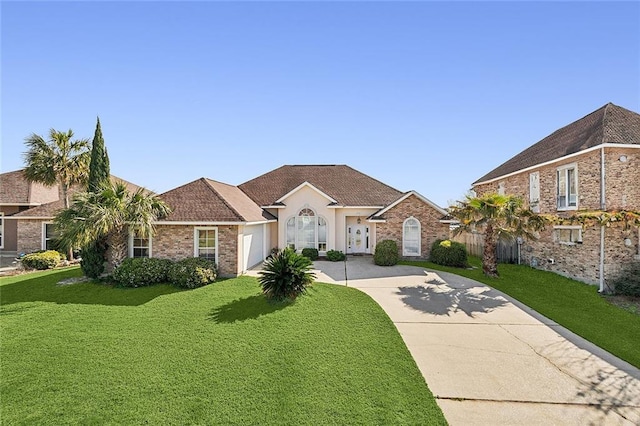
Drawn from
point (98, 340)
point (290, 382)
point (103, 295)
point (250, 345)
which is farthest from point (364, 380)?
point (103, 295)

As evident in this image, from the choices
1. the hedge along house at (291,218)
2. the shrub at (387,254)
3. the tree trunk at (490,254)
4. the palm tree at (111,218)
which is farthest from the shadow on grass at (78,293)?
the tree trunk at (490,254)

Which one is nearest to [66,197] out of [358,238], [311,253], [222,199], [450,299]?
[222,199]

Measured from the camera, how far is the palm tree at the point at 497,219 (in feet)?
49.3

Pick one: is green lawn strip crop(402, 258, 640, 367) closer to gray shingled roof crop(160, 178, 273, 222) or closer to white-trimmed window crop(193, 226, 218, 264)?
gray shingled roof crop(160, 178, 273, 222)

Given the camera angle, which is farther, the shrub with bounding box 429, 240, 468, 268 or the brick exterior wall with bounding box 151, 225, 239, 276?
the shrub with bounding box 429, 240, 468, 268

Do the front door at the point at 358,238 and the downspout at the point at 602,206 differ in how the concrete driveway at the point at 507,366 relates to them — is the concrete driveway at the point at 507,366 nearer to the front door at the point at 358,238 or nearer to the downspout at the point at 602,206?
the downspout at the point at 602,206

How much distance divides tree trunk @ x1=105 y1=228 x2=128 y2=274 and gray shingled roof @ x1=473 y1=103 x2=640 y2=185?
24.2 meters

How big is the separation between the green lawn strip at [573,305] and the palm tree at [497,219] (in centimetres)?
175

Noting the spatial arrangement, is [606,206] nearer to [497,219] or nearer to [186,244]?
[497,219]

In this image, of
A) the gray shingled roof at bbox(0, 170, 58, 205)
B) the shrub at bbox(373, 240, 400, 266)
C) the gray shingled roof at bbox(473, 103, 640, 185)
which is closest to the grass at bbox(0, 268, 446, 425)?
the shrub at bbox(373, 240, 400, 266)

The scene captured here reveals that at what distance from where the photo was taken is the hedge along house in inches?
607

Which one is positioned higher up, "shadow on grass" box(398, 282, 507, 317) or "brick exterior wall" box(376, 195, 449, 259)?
"brick exterior wall" box(376, 195, 449, 259)

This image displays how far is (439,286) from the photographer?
14148 mm

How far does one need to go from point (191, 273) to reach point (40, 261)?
503 inches
